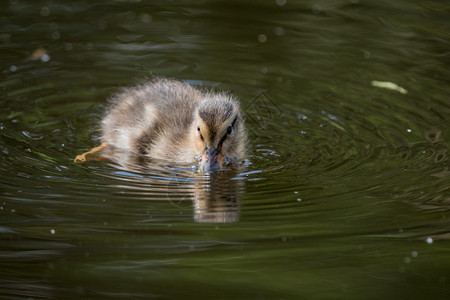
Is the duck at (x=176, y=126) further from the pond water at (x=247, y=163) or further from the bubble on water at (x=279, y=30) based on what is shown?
the bubble on water at (x=279, y=30)

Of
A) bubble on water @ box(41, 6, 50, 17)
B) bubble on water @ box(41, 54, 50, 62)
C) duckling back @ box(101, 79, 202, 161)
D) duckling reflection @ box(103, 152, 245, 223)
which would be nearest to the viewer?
duckling reflection @ box(103, 152, 245, 223)

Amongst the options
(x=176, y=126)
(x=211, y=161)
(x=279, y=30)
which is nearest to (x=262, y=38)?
(x=279, y=30)

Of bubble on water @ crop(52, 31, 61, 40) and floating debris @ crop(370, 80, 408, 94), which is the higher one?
bubble on water @ crop(52, 31, 61, 40)

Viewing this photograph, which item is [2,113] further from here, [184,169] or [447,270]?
[447,270]

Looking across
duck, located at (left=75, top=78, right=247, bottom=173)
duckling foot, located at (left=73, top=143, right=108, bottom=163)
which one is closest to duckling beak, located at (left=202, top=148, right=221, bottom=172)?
duck, located at (left=75, top=78, right=247, bottom=173)

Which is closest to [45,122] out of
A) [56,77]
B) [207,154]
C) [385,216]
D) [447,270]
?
[56,77]

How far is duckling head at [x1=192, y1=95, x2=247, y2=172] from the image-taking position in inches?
218

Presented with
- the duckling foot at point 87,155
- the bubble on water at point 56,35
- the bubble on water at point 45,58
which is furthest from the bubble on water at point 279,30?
the duckling foot at point 87,155

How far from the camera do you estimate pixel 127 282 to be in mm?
3957

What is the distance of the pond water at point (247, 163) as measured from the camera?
13.4 feet

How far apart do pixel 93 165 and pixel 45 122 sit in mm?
974

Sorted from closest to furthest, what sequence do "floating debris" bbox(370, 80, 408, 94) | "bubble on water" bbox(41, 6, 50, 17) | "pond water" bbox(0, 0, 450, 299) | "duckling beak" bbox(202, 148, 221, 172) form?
"pond water" bbox(0, 0, 450, 299)
"duckling beak" bbox(202, 148, 221, 172)
"floating debris" bbox(370, 80, 408, 94)
"bubble on water" bbox(41, 6, 50, 17)

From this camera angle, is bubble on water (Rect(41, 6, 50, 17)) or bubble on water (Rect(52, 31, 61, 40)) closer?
bubble on water (Rect(52, 31, 61, 40))

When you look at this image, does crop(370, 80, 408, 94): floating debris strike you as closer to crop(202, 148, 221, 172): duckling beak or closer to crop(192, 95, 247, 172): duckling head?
crop(192, 95, 247, 172): duckling head
